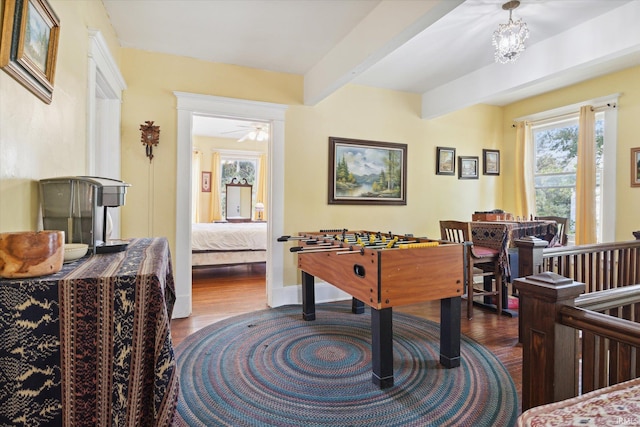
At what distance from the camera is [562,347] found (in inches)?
39.5

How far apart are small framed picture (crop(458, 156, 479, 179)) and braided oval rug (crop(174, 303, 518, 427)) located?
102 inches

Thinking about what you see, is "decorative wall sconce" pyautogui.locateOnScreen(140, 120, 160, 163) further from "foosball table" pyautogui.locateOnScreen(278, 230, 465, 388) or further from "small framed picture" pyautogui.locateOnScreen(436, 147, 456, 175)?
"small framed picture" pyautogui.locateOnScreen(436, 147, 456, 175)

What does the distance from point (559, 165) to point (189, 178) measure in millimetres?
4790

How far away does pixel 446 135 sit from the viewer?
4.65m

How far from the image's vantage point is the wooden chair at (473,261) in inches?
129

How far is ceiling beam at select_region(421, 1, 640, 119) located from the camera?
2527 mm

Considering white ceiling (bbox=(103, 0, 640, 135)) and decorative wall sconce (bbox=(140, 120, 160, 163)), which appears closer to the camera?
white ceiling (bbox=(103, 0, 640, 135))

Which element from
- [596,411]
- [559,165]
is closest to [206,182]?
[559,165]

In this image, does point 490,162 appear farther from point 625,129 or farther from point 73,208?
point 73,208

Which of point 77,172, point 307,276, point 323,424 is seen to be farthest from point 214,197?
point 323,424

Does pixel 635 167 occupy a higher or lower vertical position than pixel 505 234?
higher

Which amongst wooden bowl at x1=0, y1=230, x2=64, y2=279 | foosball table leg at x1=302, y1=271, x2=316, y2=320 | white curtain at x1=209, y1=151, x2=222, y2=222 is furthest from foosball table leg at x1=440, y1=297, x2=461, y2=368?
white curtain at x1=209, y1=151, x2=222, y2=222

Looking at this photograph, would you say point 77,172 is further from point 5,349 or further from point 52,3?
point 5,349

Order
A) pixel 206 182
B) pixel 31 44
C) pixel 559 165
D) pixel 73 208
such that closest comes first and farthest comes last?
pixel 31 44 → pixel 73 208 → pixel 559 165 → pixel 206 182
